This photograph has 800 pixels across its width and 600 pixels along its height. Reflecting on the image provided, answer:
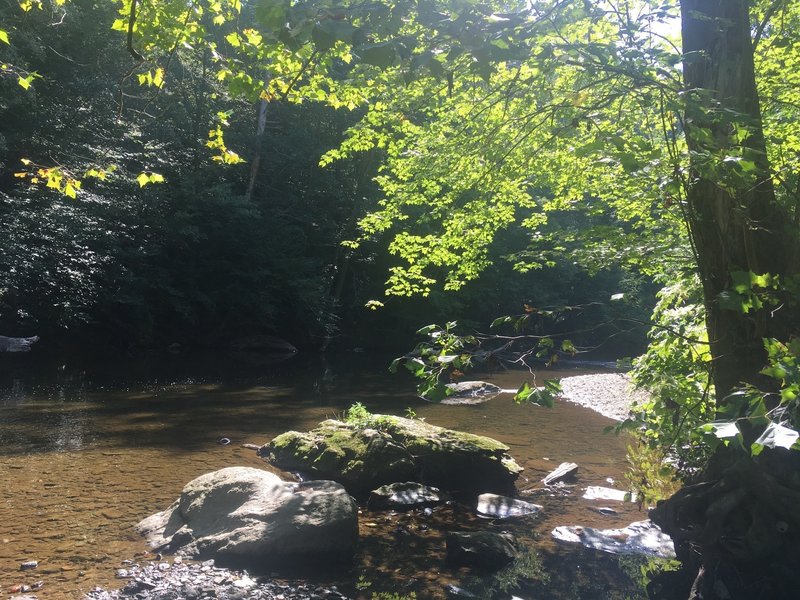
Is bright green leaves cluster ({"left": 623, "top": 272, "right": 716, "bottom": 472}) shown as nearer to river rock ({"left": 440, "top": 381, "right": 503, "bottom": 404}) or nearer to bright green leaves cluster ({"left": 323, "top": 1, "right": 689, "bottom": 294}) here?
bright green leaves cluster ({"left": 323, "top": 1, "right": 689, "bottom": 294})

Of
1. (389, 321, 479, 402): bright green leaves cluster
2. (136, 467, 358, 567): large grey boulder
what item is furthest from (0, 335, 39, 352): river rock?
(389, 321, 479, 402): bright green leaves cluster

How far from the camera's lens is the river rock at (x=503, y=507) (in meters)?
7.47

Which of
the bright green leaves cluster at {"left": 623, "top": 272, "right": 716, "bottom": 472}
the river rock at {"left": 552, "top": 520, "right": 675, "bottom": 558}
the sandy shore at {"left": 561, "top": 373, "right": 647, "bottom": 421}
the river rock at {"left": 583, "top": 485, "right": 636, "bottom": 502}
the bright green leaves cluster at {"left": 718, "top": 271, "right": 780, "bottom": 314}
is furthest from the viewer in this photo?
the sandy shore at {"left": 561, "top": 373, "right": 647, "bottom": 421}

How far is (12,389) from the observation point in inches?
566

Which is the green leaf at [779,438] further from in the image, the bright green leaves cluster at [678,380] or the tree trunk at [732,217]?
the bright green leaves cluster at [678,380]

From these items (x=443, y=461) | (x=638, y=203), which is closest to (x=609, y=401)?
(x=443, y=461)

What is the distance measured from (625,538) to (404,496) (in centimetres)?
245

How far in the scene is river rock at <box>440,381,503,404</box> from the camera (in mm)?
15523

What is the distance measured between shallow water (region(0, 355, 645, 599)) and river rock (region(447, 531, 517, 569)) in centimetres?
16

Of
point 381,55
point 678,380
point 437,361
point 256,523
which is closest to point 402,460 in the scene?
point 256,523

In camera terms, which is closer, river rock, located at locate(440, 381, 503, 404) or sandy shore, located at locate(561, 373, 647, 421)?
sandy shore, located at locate(561, 373, 647, 421)

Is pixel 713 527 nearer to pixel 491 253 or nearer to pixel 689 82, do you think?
pixel 689 82

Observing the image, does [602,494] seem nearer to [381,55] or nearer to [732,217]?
[732,217]

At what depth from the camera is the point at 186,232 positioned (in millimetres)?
24484
